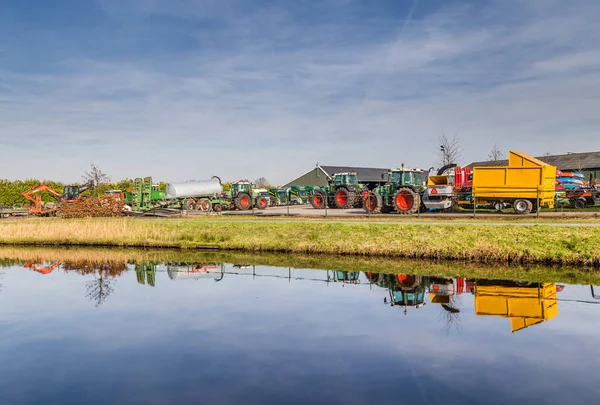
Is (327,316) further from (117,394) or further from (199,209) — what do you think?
(199,209)

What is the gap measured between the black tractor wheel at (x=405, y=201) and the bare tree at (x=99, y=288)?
1519 centimetres

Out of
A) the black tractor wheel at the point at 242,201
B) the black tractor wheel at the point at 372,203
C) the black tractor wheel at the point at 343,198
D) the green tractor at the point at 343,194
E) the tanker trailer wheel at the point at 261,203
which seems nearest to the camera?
the black tractor wheel at the point at 372,203

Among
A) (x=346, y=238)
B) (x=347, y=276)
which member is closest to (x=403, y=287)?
(x=347, y=276)

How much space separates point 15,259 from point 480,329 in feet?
59.9

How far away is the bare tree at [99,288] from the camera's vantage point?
13469 mm

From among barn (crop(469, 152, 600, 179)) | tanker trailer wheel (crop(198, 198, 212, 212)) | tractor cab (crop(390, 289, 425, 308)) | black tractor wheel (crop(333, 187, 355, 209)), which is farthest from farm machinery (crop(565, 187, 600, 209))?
barn (crop(469, 152, 600, 179))

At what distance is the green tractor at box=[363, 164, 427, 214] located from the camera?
1052 inches

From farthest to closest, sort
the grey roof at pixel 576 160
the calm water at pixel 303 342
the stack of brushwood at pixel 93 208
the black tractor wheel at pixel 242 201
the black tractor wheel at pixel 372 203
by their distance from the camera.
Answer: the grey roof at pixel 576 160 → the black tractor wheel at pixel 242 201 → the stack of brushwood at pixel 93 208 → the black tractor wheel at pixel 372 203 → the calm water at pixel 303 342

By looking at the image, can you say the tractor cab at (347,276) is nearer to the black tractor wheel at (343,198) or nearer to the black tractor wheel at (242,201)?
the black tractor wheel at (343,198)

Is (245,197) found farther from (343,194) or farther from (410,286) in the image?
(410,286)

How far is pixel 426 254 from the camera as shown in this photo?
17.8 meters

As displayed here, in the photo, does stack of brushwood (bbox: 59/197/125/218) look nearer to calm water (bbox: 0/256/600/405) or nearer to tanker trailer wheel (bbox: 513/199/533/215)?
calm water (bbox: 0/256/600/405)

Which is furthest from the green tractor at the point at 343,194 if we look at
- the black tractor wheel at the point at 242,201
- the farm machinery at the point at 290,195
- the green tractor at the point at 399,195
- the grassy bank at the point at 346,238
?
the grassy bank at the point at 346,238

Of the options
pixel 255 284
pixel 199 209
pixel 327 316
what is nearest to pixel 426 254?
pixel 255 284
